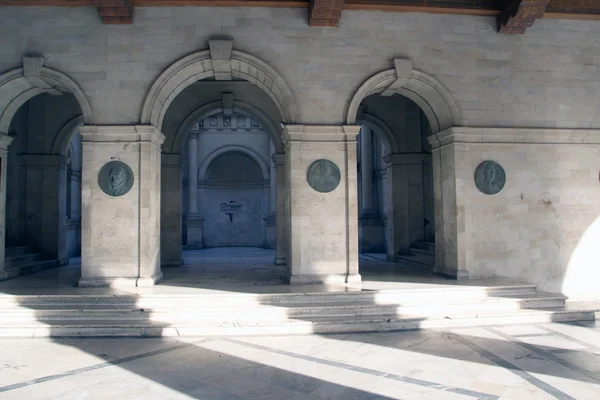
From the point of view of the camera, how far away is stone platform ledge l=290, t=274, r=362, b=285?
33.6 feet

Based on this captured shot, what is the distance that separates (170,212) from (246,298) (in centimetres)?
681

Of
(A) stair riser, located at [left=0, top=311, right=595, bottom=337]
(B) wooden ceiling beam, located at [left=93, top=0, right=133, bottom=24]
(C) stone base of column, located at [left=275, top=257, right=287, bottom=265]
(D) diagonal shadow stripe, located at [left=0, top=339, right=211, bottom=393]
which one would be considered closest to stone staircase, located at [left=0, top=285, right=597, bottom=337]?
(A) stair riser, located at [left=0, top=311, right=595, bottom=337]

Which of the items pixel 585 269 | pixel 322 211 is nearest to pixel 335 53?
pixel 322 211

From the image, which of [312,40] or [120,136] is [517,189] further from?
[120,136]

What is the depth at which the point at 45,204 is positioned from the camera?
14680mm

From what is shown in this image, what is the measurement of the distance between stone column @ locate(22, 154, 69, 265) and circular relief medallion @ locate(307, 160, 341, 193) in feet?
30.9

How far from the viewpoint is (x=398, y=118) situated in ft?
50.5

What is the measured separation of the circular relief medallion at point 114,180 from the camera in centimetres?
1015

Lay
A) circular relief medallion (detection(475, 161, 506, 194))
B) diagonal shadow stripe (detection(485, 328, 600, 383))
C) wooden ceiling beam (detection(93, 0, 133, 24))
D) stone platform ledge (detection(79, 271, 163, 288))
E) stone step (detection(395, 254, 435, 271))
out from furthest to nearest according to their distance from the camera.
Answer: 1. stone step (detection(395, 254, 435, 271))
2. circular relief medallion (detection(475, 161, 506, 194))
3. stone platform ledge (detection(79, 271, 163, 288))
4. wooden ceiling beam (detection(93, 0, 133, 24))
5. diagonal shadow stripe (detection(485, 328, 600, 383))

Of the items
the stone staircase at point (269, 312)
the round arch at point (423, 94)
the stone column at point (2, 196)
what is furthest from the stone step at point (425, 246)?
the stone column at point (2, 196)

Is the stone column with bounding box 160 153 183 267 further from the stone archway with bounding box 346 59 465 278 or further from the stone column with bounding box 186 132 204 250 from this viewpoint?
the stone column with bounding box 186 132 204 250

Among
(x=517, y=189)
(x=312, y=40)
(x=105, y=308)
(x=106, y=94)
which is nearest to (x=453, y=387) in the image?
(x=105, y=308)

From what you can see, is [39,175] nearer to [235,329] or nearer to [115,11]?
[115,11]

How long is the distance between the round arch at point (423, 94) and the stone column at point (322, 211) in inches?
31.6
